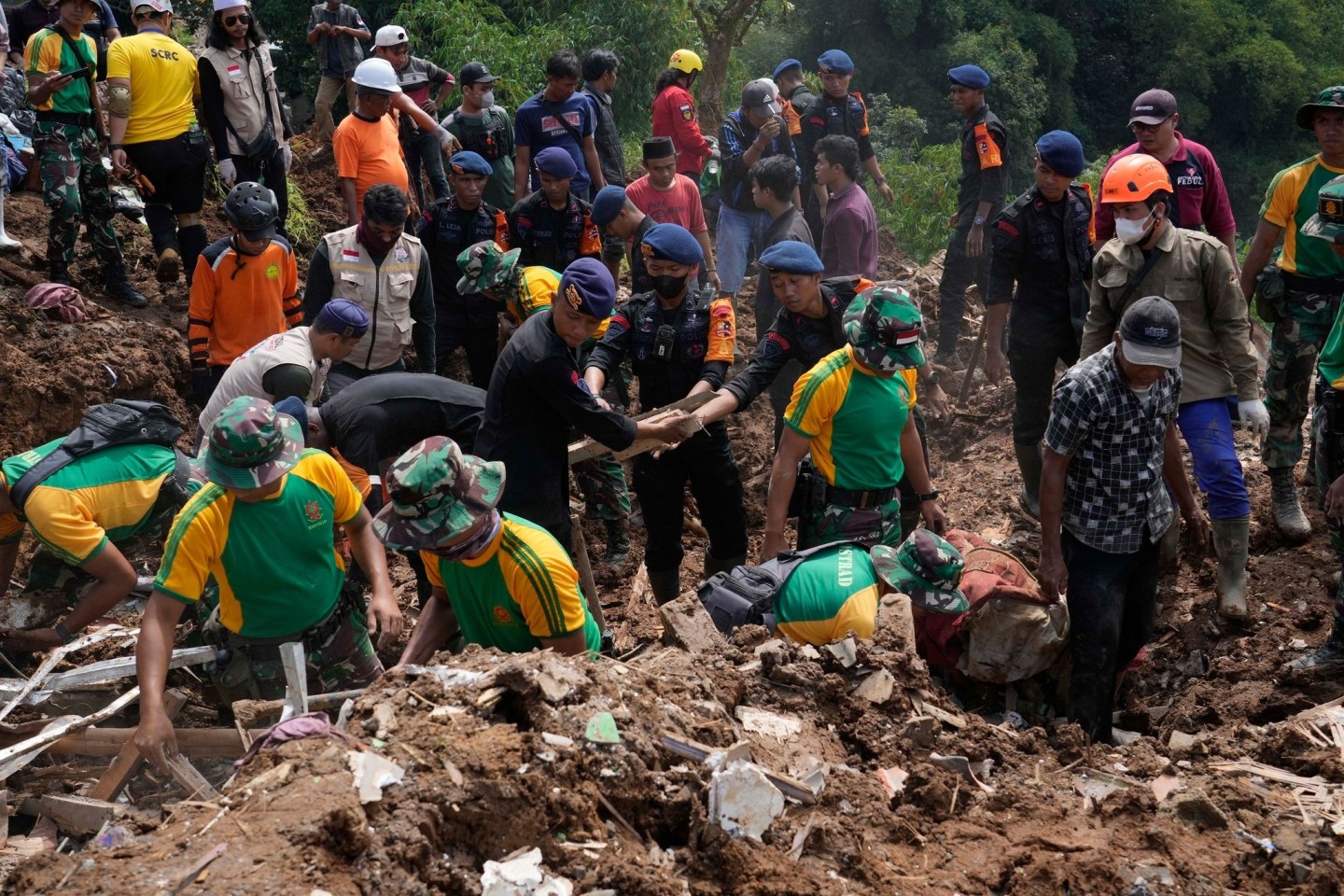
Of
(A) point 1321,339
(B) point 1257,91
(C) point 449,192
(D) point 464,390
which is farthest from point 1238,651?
(B) point 1257,91

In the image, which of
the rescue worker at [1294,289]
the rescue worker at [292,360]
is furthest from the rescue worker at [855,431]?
the rescue worker at [1294,289]

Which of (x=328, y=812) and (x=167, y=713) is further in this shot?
(x=167, y=713)

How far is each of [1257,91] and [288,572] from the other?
24.3 m

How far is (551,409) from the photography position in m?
5.48

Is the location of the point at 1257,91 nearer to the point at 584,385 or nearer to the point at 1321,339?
the point at 1321,339

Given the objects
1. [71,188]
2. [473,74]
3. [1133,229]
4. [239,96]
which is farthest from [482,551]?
[473,74]

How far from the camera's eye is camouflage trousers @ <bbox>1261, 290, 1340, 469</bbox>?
654 cm

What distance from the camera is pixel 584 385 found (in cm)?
547

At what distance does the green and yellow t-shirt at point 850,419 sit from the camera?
17.8ft

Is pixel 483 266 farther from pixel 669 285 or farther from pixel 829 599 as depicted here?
pixel 829 599

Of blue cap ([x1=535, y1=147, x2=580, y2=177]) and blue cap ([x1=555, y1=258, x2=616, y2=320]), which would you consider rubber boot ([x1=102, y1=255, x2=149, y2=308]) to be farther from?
blue cap ([x1=555, y1=258, x2=616, y2=320])

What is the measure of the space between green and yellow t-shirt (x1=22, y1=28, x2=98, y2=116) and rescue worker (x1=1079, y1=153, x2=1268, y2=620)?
253 inches

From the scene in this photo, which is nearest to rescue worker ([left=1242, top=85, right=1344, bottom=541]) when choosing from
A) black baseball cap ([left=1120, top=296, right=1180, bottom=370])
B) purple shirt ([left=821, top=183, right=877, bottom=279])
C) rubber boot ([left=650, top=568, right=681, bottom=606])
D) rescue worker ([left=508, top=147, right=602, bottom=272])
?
black baseball cap ([left=1120, top=296, right=1180, bottom=370])

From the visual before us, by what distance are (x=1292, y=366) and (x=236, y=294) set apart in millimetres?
5778
